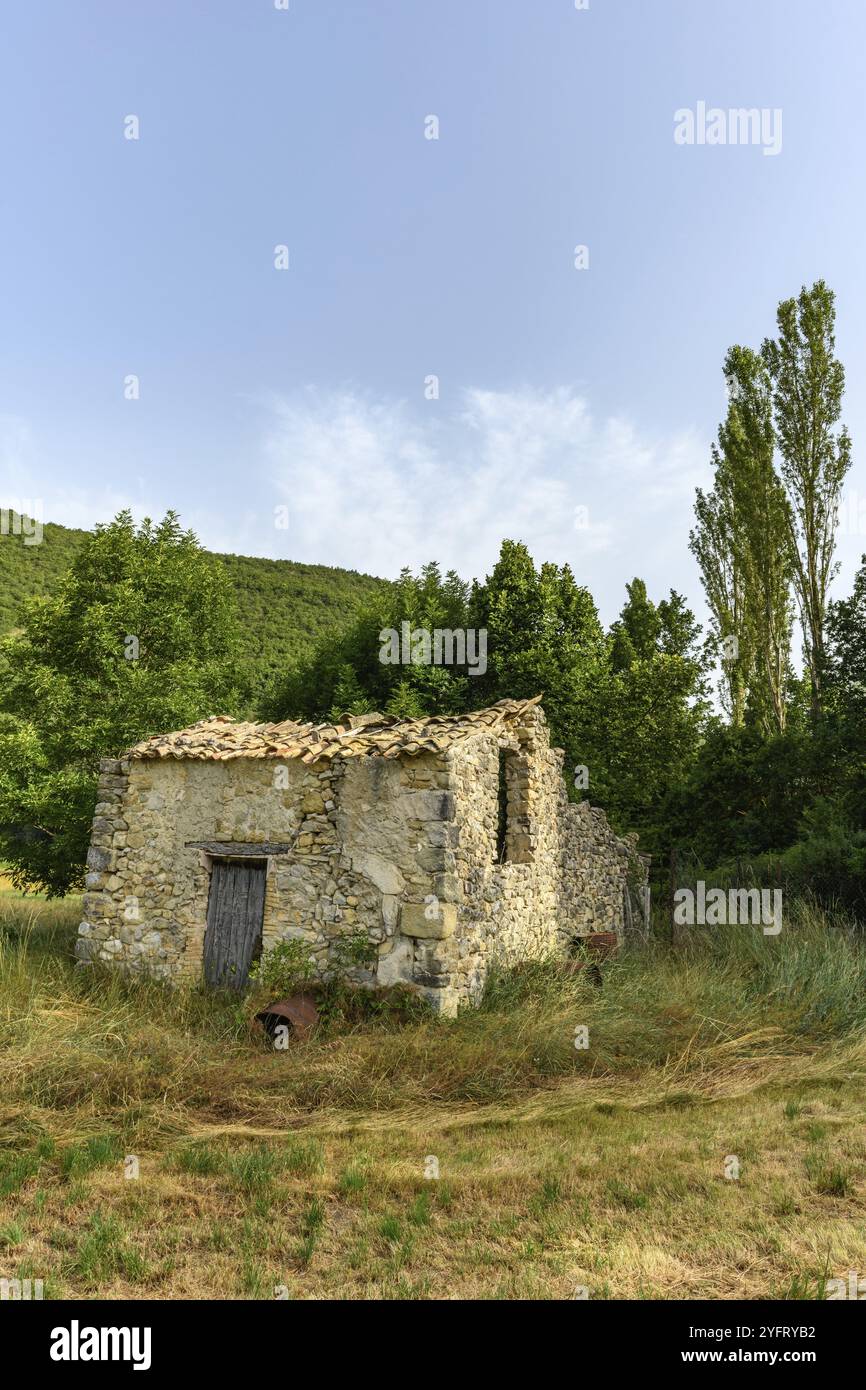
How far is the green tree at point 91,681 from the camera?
14.6 metres

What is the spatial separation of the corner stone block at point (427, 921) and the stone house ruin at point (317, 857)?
0.01m

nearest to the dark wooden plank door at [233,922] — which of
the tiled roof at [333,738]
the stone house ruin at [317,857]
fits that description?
the stone house ruin at [317,857]

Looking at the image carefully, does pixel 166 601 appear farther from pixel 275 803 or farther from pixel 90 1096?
pixel 90 1096

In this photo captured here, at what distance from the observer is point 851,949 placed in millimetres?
10484

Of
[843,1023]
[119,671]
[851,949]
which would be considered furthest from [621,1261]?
[119,671]

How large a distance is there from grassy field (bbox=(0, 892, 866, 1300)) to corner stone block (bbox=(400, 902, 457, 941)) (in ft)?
2.72

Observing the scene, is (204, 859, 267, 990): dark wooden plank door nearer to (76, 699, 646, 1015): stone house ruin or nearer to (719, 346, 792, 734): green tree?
(76, 699, 646, 1015): stone house ruin

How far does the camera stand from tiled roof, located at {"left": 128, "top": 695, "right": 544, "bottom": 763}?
8.96 meters

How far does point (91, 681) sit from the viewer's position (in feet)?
52.2

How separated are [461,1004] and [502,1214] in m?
3.59

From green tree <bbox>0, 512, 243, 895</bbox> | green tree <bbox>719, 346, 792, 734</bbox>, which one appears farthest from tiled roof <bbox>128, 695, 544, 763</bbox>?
green tree <bbox>719, 346, 792, 734</bbox>

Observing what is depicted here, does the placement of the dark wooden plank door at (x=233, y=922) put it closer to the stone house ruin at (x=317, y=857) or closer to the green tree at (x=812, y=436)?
the stone house ruin at (x=317, y=857)
